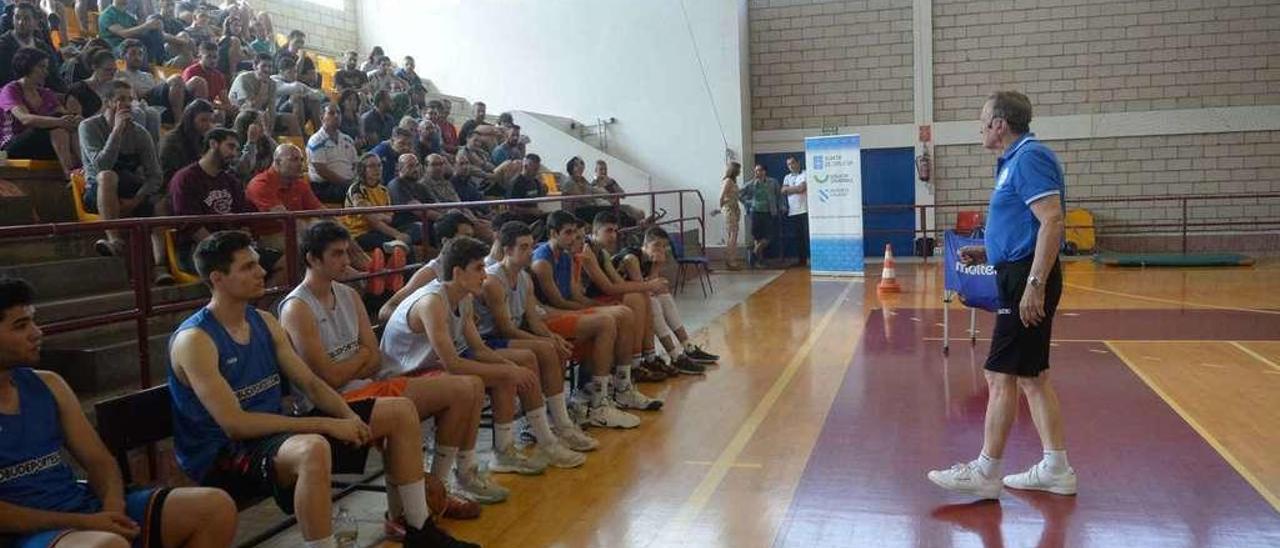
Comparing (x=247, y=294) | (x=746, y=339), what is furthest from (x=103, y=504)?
(x=746, y=339)

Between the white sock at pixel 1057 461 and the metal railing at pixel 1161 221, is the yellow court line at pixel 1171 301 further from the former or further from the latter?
the white sock at pixel 1057 461

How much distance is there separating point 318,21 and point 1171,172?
46.7 ft

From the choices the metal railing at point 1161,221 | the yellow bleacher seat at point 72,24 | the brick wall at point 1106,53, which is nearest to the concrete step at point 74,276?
the yellow bleacher seat at point 72,24

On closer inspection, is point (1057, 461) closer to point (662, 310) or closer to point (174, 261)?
point (662, 310)

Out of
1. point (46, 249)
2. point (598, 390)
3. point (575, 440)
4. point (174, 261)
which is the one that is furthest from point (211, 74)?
point (575, 440)

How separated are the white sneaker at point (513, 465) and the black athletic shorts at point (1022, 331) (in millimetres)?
2218

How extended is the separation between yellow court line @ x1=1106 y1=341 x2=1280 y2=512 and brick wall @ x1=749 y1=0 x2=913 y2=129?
1019cm

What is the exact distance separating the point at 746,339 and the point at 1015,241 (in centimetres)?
468

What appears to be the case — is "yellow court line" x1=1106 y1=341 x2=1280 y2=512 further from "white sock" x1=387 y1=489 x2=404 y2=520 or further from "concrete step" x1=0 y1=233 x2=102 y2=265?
"concrete step" x1=0 y1=233 x2=102 y2=265

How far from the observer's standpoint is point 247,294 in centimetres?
344

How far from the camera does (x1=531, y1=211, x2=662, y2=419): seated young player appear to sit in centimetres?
577

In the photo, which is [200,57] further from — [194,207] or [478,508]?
[478,508]

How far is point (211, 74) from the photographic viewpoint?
30.9ft

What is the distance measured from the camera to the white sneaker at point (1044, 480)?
13.8ft
